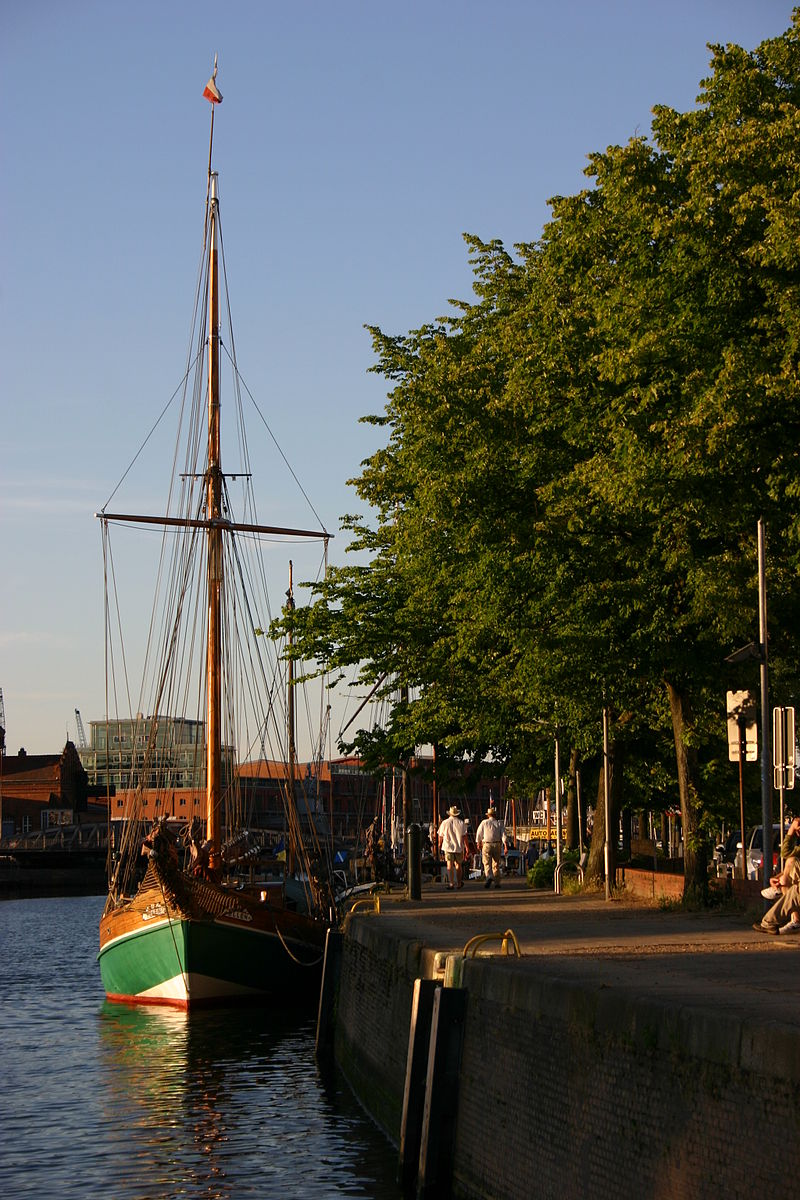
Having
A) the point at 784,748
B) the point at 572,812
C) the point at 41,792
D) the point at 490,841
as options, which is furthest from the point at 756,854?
the point at 41,792

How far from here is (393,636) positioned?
3422cm

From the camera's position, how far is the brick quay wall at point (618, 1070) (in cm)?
859

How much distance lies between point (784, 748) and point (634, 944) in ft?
12.4

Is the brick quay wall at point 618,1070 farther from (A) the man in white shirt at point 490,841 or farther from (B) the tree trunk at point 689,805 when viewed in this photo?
(A) the man in white shirt at point 490,841

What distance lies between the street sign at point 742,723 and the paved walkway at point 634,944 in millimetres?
2319

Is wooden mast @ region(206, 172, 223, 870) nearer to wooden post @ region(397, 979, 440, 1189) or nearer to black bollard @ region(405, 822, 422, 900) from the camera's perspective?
black bollard @ region(405, 822, 422, 900)

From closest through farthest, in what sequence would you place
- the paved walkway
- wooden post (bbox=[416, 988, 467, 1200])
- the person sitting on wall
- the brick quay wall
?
1. the brick quay wall
2. the paved walkway
3. wooden post (bbox=[416, 988, 467, 1200])
4. the person sitting on wall

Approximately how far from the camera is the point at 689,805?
81.2 ft

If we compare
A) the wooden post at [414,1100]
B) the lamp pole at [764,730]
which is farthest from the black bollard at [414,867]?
the wooden post at [414,1100]

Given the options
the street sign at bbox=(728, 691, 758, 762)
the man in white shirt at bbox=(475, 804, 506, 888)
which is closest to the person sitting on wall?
the street sign at bbox=(728, 691, 758, 762)

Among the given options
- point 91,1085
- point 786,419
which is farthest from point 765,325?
point 91,1085

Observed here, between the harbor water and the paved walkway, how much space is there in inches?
99.0

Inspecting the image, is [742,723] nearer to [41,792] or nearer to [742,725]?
[742,725]

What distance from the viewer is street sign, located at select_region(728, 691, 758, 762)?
21.5 m
